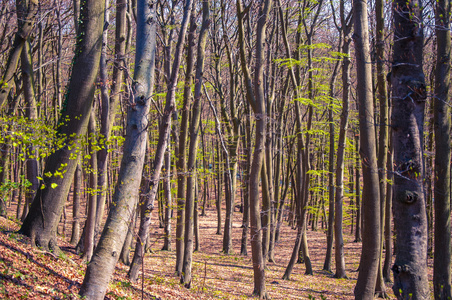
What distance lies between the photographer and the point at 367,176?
6.33 metres

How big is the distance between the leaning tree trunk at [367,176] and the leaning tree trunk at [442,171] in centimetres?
174

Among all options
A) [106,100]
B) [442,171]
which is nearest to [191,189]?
[106,100]

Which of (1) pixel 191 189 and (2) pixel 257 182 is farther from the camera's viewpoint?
(1) pixel 191 189

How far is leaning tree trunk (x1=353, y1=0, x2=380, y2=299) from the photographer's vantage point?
20.3ft

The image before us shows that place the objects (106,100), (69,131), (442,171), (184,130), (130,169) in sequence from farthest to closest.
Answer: (184,130) < (106,100) < (442,171) < (69,131) < (130,169)

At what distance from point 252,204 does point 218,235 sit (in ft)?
45.8

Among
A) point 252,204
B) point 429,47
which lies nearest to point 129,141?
point 252,204

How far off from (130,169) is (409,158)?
12.5 feet

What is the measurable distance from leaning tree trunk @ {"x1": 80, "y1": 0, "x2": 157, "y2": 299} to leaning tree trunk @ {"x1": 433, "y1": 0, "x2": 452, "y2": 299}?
18.8 ft

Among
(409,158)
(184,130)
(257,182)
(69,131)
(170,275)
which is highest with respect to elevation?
(184,130)

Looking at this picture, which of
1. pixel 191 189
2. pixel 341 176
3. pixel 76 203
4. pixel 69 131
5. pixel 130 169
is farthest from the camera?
pixel 341 176

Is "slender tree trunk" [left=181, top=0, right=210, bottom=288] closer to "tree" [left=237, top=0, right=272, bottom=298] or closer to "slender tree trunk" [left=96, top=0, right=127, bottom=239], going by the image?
"tree" [left=237, top=0, right=272, bottom=298]

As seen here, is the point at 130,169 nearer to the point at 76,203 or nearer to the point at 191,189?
the point at 191,189

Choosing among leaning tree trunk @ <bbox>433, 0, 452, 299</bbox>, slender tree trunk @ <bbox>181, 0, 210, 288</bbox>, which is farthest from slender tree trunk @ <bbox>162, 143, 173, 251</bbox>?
leaning tree trunk @ <bbox>433, 0, 452, 299</bbox>
